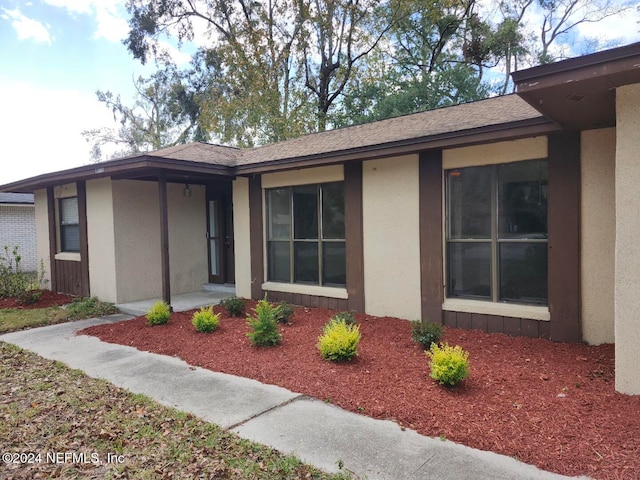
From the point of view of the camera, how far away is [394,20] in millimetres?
18266

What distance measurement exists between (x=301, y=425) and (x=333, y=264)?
389 centimetres

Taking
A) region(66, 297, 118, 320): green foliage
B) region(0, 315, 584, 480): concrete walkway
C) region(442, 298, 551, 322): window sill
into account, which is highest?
region(442, 298, 551, 322): window sill

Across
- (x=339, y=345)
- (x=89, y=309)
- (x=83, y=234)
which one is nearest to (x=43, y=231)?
(x=83, y=234)

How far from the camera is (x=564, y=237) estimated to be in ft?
15.2

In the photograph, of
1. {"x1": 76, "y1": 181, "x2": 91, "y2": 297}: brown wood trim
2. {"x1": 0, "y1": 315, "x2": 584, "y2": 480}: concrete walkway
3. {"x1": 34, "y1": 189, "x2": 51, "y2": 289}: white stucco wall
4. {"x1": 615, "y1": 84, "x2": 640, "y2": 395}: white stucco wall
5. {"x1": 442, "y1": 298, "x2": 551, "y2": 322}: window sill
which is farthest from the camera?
{"x1": 34, "y1": 189, "x2": 51, "y2": 289}: white stucco wall

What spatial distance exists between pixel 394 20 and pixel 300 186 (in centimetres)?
1475

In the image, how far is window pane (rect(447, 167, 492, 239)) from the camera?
5.21 metres

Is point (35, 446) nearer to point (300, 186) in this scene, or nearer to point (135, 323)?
point (135, 323)

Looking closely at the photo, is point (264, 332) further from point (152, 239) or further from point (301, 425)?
point (152, 239)

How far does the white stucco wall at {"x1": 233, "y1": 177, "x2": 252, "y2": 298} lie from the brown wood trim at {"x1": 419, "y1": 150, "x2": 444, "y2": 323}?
3635 millimetres

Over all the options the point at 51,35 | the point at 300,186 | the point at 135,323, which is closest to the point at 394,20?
the point at 51,35

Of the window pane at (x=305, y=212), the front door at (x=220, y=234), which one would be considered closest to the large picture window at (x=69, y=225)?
the front door at (x=220, y=234)

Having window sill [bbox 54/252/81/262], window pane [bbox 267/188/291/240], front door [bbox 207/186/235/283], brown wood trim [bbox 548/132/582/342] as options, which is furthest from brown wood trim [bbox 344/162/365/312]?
window sill [bbox 54/252/81/262]

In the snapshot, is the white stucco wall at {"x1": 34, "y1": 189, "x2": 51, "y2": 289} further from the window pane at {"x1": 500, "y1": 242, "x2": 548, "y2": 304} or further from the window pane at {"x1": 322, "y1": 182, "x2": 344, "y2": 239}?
the window pane at {"x1": 500, "y1": 242, "x2": 548, "y2": 304}
